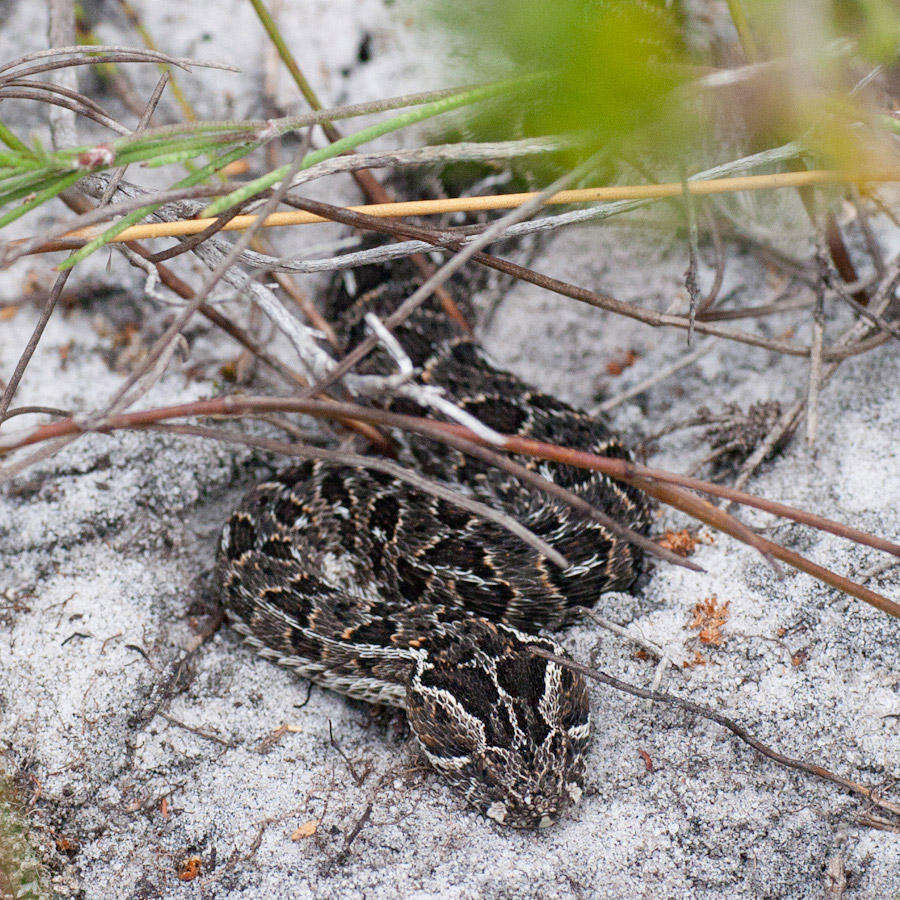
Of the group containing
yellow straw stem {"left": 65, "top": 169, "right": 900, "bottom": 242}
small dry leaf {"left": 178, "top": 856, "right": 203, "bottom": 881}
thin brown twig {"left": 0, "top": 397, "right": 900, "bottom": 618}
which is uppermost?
yellow straw stem {"left": 65, "top": 169, "right": 900, "bottom": 242}

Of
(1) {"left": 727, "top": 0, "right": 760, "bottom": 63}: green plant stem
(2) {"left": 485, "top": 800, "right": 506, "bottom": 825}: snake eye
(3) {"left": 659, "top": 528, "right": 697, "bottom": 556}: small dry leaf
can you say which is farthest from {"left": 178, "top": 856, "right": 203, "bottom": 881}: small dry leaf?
(1) {"left": 727, "top": 0, "right": 760, "bottom": 63}: green plant stem

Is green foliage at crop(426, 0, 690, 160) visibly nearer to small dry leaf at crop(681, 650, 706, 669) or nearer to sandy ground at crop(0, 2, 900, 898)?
sandy ground at crop(0, 2, 900, 898)

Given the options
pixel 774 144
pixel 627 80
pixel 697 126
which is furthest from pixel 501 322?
pixel 627 80

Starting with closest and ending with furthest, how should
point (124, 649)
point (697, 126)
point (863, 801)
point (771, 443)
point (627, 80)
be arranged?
point (627, 80) → point (697, 126) → point (863, 801) → point (124, 649) → point (771, 443)

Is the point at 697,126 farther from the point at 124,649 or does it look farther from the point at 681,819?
the point at 124,649

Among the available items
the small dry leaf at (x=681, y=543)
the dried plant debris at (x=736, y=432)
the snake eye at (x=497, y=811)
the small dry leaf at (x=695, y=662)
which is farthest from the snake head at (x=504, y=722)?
the dried plant debris at (x=736, y=432)

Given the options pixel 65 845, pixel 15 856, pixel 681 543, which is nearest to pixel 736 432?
pixel 681 543
